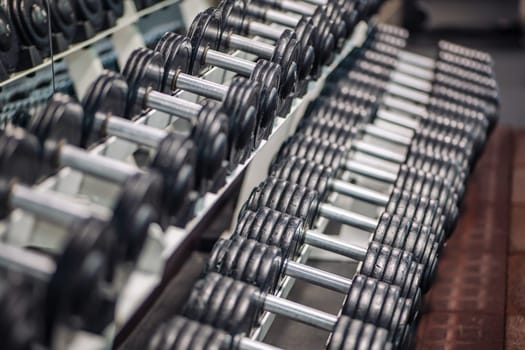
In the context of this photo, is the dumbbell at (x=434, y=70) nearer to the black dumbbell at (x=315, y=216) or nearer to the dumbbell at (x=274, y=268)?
the black dumbbell at (x=315, y=216)

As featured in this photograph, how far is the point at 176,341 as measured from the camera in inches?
56.6

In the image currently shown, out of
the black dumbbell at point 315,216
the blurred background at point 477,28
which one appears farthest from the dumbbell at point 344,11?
the blurred background at point 477,28

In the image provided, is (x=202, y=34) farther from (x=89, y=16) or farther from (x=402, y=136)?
(x=402, y=136)

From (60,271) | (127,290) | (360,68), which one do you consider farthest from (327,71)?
(60,271)

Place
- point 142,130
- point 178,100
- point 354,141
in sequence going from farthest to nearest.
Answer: point 354,141, point 178,100, point 142,130

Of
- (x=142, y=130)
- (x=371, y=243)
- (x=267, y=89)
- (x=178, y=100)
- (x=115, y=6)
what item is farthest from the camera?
(x=115, y=6)

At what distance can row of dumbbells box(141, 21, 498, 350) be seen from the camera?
156 cm

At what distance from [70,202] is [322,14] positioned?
1178 millimetres

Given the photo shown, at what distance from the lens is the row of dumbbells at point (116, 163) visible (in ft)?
3.65

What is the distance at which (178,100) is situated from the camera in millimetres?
1599

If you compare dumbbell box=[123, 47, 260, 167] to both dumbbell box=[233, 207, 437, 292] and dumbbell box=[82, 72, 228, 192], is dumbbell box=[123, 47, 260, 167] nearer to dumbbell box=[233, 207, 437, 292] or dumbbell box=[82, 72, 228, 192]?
dumbbell box=[82, 72, 228, 192]

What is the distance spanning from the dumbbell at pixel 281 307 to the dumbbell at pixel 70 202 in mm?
317

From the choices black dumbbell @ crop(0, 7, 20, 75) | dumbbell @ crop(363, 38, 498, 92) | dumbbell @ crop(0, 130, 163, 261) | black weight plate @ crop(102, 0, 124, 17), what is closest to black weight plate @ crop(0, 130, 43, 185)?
dumbbell @ crop(0, 130, 163, 261)

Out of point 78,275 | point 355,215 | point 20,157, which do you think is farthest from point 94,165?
point 355,215
